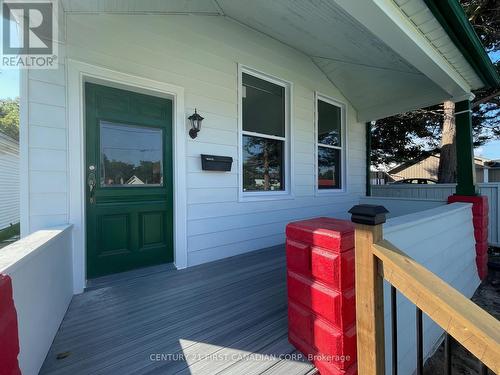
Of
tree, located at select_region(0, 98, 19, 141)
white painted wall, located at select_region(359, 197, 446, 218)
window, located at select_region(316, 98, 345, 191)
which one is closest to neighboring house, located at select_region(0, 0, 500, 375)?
window, located at select_region(316, 98, 345, 191)

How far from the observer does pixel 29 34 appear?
2.07 meters

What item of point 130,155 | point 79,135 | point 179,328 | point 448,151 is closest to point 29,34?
point 79,135

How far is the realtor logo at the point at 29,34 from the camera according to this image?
6.64ft

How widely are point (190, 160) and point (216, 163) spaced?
32 cm

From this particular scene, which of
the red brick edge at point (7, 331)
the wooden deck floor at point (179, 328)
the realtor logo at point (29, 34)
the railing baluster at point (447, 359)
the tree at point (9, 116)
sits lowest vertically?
the wooden deck floor at point (179, 328)

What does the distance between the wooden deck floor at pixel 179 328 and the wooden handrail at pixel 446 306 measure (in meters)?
0.80

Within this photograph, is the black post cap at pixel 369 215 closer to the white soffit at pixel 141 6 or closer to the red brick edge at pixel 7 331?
the red brick edge at pixel 7 331

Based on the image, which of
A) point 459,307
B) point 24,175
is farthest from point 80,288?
point 459,307

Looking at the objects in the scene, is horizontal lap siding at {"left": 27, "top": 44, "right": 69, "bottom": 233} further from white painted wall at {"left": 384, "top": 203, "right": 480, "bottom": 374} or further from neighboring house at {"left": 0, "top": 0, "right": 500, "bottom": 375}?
white painted wall at {"left": 384, "top": 203, "right": 480, "bottom": 374}

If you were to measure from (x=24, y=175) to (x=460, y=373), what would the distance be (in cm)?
392

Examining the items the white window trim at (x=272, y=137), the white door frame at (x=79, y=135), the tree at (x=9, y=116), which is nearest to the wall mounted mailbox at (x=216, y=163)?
the white window trim at (x=272, y=137)

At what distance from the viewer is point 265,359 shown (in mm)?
1466

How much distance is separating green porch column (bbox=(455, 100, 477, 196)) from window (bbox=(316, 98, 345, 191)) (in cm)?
185

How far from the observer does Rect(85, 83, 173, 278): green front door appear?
8.04 feet
